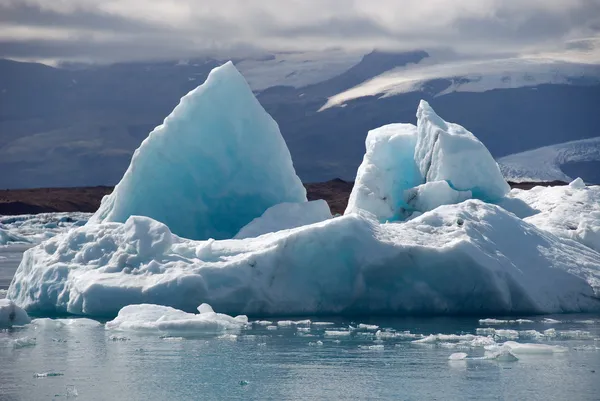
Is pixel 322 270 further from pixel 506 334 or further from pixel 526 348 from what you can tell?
pixel 526 348

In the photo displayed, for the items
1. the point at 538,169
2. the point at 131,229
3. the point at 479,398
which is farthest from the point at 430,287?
the point at 538,169

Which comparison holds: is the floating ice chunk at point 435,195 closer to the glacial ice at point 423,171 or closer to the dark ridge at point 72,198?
the glacial ice at point 423,171

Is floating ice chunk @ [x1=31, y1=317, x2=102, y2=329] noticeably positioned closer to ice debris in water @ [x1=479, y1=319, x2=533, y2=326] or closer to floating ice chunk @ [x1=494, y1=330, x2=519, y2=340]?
ice debris in water @ [x1=479, y1=319, x2=533, y2=326]

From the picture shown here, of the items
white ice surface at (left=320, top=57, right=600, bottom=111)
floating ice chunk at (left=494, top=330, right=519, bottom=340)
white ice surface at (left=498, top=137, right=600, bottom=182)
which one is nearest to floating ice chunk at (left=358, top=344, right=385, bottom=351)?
floating ice chunk at (left=494, top=330, right=519, bottom=340)

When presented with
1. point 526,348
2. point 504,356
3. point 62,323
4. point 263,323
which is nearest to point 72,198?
point 62,323

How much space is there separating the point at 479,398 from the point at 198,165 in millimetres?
11259

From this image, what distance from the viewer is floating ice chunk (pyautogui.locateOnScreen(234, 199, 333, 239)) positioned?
17969mm

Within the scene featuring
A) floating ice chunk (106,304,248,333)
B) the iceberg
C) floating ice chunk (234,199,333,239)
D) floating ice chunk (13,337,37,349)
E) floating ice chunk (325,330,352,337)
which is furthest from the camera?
the iceberg

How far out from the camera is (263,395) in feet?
30.3

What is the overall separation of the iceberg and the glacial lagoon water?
540 cm

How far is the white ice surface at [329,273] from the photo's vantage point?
14.0m

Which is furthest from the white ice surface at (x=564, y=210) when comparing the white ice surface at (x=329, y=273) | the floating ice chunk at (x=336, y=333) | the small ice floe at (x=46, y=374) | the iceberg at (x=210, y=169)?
the small ice floe at (x=46, y=374)

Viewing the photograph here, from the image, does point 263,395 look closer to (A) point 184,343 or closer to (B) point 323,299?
(A) point 184,343

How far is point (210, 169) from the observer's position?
63.9 ft
